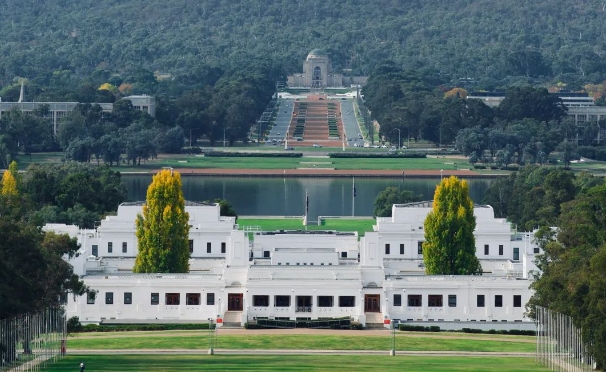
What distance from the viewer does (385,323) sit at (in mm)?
76062

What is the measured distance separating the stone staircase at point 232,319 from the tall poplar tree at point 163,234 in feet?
21.1

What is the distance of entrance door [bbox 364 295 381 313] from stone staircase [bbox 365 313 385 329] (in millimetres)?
507

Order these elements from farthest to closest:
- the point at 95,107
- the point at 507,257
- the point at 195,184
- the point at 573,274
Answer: the point at 95,107 → the point at 195,184 → the point at 507,257 → the point at 573,274

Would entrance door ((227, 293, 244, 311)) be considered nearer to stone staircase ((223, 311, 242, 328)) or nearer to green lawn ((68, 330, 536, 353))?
stone staircase ((223, 311, 242, 328))

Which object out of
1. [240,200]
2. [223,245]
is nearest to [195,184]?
[240,200]

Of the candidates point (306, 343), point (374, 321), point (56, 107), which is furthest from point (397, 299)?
point (56, 107)

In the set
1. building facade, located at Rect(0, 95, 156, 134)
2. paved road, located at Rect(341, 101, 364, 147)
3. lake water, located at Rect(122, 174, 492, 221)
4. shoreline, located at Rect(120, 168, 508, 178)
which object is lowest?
lake water, located at Rect(122, 174, 492, 221)

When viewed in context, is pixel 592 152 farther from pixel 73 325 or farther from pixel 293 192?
pixel 73 325

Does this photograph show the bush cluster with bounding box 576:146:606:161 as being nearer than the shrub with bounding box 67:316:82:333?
No

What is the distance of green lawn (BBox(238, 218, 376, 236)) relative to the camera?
106500 mm

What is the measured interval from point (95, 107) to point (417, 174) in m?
38.6

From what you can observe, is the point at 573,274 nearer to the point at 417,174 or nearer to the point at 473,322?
the point at 473,322

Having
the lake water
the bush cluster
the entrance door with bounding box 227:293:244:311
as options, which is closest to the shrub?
the entrance door with bounding box 227:293:244:311

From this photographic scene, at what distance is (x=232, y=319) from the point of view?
7644 cm
